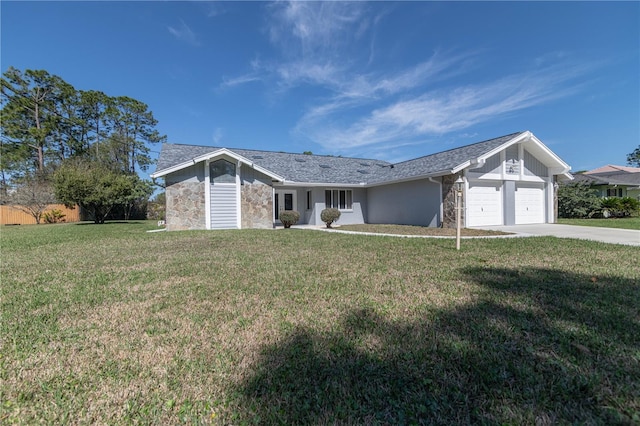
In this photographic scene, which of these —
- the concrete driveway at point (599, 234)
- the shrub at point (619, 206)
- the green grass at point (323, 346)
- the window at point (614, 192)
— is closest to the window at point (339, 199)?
the concrete driveway at point (599, 234)

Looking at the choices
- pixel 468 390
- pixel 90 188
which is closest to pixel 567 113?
pixel 468 390

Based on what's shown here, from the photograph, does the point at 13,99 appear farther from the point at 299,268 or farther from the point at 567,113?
the point at 567,113

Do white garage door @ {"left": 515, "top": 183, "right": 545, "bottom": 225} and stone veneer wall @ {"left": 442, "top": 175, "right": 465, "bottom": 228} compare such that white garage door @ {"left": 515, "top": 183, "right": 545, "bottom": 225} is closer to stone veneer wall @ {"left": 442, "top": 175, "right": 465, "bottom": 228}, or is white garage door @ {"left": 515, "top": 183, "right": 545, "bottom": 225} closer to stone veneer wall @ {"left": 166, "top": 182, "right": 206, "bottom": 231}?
stone veneer wall @ {"left": 442, "top": 175, "right": 465, "bottom": 228}

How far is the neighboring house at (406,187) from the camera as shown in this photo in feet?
45.3

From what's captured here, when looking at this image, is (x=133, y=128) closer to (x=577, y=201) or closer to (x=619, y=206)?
(x=577, y=201)

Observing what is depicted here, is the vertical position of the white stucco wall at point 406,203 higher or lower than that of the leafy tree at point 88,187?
lower

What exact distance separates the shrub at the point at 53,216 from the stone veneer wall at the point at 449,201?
2982 centimetres

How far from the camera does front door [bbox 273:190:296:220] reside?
60.7 feet

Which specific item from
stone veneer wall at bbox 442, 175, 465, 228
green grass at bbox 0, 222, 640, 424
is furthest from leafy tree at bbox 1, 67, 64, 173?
stone veneer wall at bbox 442, 175, 465, 228

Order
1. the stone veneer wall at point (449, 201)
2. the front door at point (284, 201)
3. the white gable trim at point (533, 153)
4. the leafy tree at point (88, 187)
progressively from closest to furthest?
the white gable trim at point (533, 153) → the stone veneer wall at point (449, 201) → the leafy tree at point (88, 187) → the front door at point (284, 201)

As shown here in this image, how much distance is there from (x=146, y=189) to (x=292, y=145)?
15.9 m

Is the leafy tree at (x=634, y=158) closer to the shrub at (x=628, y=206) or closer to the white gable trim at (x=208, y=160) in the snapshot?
the shrub at (x=628, y=206)

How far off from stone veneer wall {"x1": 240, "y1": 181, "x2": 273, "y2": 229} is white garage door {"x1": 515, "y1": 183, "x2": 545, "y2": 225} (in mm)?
13793

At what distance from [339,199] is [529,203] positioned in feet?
35.9
